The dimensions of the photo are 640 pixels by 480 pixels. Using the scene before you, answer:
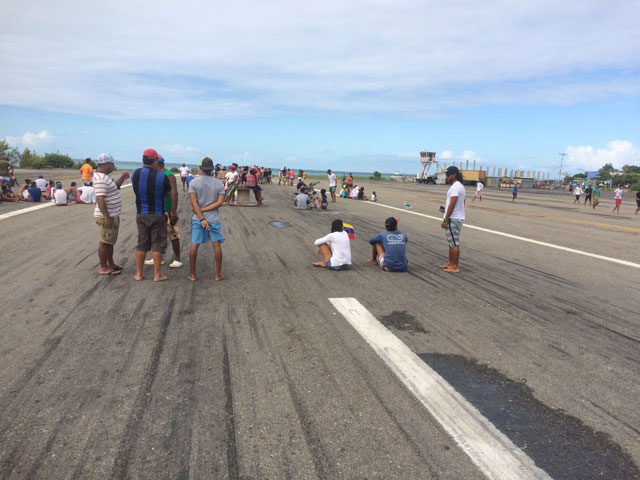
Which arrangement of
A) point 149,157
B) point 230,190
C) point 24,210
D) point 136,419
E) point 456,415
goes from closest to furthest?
point 136,419, point 456,415, point 149,157, point 24,210, point 230,190

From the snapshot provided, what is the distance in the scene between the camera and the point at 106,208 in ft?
19.6

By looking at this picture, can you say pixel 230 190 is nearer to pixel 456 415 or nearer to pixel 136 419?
pixel 136 419

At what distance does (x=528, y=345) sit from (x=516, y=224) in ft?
41.8

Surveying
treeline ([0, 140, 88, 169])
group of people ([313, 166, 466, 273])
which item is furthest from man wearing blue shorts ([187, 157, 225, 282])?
treeline ([0, 140, 88, 169])

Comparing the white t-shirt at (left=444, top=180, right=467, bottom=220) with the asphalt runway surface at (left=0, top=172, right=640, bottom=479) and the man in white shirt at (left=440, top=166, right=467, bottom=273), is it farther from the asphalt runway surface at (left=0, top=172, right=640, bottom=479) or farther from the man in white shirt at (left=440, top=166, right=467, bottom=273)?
the asphalt runway surface at (left=0, top=172, right=640, bottom=479)

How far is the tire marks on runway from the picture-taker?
235cm

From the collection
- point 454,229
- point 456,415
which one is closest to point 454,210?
point 454,229

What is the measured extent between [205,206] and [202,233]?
16.7 inches

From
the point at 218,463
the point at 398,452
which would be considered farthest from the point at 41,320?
the point at 398,452

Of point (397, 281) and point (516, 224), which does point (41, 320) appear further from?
point (516, 224)

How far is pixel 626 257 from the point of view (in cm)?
973

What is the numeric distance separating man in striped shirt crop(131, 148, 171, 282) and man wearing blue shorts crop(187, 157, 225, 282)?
0.42 meters

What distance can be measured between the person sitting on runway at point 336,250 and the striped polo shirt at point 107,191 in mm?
3356

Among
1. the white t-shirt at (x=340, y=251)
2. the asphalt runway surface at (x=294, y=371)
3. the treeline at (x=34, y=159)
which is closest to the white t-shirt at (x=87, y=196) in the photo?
the asphalt runway surface at (x=294, y=371)
